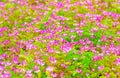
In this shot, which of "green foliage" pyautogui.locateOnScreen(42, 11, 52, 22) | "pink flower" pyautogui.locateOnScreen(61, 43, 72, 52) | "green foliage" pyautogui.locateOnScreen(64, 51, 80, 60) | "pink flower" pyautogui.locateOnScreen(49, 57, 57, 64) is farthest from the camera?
"green foliage" pyautogui.locateOnScreen(42, 11, 52, 22)

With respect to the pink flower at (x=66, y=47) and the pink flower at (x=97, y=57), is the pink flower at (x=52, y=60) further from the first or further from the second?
the pink flower at (x=97, y=57)

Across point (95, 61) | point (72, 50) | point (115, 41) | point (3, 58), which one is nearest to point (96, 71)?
point (95, 61)

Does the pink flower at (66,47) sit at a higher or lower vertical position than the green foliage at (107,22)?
lower

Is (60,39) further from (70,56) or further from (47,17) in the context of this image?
(47,17)

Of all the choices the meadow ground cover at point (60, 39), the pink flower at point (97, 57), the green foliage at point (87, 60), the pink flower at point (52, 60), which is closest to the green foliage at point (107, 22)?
the meadow ground cover at point (60, 39)

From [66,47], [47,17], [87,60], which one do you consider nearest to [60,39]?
[66,47]

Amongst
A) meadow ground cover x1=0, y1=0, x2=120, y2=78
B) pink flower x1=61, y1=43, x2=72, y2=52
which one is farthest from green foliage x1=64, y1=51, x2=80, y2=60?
pink flower x1=61, y1=43, x2=72, y2=52

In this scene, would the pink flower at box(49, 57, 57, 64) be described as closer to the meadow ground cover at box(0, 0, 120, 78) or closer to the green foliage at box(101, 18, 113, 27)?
the meadow ground cover at box(0, 0, 120, 78)

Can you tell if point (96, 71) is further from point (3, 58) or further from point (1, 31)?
point (1, 31)
